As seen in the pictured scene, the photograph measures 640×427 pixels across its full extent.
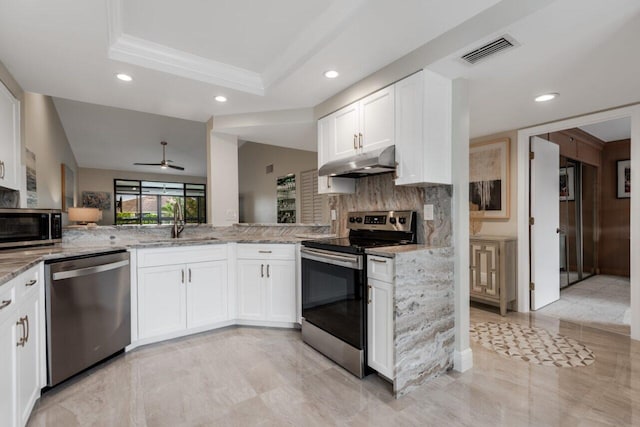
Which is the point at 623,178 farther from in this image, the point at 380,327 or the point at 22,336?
the point at 22,336

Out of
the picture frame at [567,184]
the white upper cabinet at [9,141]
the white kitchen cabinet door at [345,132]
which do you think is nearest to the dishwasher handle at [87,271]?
the white upper cabinet at [9,141]

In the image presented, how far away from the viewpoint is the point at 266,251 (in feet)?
10.0

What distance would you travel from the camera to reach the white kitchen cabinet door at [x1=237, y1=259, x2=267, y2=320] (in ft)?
10.1

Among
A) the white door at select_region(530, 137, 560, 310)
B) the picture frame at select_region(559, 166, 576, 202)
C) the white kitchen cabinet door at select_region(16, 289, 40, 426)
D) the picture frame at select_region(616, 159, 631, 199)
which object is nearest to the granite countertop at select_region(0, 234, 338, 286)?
the white kitchen cabinet door at select_region(16, 289, 40, 426)

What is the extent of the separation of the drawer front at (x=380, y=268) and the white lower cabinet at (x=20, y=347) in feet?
6.21

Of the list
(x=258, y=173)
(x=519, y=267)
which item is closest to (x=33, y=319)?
(x=519, y=267)

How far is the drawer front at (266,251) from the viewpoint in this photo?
301cm

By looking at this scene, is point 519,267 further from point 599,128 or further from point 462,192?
point 599,128

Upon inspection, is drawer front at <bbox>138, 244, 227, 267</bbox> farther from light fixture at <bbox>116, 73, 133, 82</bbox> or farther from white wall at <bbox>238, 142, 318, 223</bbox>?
white wall at <bbox>238, 142, 318, 223</bbox>

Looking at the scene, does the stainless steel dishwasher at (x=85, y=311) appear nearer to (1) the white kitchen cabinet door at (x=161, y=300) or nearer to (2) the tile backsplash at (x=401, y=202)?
(1) the white kitchen cabinet door at (x=161, y=300)

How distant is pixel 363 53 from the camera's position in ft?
7.41

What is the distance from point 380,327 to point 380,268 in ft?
1.29

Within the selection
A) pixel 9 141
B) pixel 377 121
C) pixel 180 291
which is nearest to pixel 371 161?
pixel 377 121

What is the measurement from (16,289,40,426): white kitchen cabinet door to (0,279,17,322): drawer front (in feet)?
0.46
